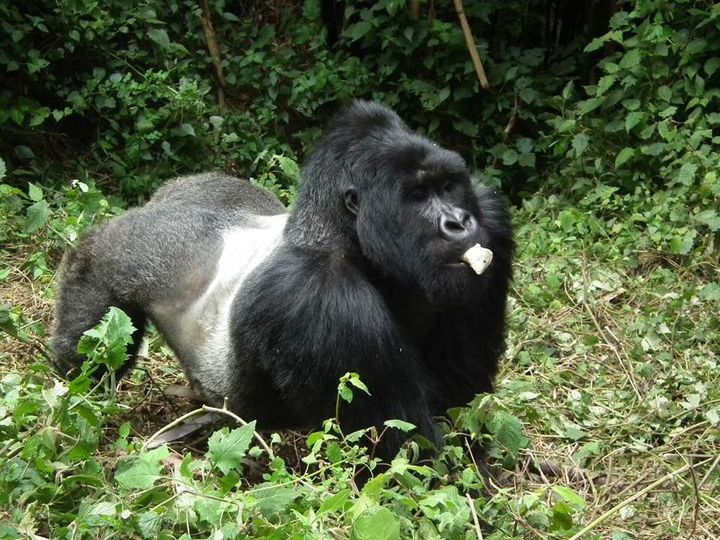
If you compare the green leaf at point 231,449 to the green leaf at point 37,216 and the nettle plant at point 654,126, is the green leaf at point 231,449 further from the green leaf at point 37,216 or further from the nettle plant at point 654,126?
the nettle plant at point 654,126

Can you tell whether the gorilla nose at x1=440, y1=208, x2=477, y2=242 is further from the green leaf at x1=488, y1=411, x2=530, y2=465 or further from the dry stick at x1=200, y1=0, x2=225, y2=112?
the dry stick at x1=200, y1=0, x2=225, y2=112

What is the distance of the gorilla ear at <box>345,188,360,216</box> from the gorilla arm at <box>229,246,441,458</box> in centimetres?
19

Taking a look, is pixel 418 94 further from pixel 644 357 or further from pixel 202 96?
pixel 644 357

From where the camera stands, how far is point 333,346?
11.7 feet

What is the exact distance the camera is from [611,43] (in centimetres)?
726

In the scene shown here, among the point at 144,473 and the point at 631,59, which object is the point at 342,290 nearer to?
the point at 144,473

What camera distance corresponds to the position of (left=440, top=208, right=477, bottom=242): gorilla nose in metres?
3.57

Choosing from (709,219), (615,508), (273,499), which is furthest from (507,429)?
(709,219)

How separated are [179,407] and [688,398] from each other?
2304mm

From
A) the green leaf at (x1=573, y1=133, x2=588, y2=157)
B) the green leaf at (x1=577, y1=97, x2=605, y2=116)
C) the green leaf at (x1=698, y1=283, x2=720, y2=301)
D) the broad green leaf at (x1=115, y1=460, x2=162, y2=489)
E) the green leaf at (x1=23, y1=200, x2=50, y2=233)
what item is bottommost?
the green leaf at (x1=23, y1=200, x2=50, y2=233)

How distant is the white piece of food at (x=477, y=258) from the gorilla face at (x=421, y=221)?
0.07ft

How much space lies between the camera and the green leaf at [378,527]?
2.39 meters

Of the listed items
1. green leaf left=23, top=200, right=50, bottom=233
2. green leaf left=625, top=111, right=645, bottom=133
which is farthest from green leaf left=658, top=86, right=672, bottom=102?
green leaf left=23, top=200, right=50, bottom=233

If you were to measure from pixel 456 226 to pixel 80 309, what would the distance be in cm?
189
